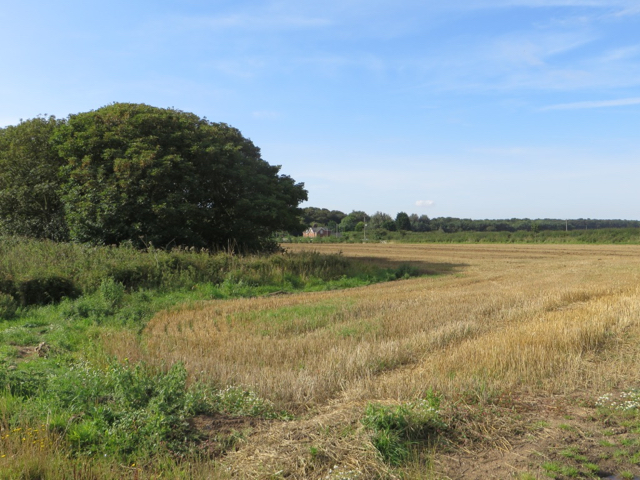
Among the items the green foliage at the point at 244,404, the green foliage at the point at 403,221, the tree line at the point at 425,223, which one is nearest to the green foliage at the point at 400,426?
the green foliage at the point at 244,404

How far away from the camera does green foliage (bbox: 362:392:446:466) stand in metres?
4.63

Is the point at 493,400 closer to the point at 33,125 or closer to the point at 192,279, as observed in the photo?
the point at 192,279

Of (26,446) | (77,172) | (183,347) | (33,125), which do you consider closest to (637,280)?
(183,347)

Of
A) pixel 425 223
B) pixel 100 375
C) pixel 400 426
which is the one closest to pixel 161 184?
pixel 100 375

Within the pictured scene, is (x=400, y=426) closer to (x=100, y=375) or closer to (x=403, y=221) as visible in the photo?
(x=100, y=375)

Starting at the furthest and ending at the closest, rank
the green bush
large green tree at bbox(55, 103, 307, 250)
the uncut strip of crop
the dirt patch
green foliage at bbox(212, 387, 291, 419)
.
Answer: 1. large green tree at bbox(55, 103, 307, 250)
2. the green bush
3. the uncut strip of crop
4. green foliage at bbox(212, 387, 291, 419)
5. the dirt patch

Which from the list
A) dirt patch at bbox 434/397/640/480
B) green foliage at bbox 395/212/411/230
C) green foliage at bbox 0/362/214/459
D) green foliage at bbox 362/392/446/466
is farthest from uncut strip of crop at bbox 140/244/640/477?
green foliage at bbox 395/212/411/230

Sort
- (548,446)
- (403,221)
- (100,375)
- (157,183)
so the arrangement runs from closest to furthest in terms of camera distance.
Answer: (548,446)
(100,375)
(157,183)
(403,221)

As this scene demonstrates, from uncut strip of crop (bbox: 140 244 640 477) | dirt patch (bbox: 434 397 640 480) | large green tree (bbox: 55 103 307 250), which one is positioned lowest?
dirt patch (bbox: 434 397 640 480)

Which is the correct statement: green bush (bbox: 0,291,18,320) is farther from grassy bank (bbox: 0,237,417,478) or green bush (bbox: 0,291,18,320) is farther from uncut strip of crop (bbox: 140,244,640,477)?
uncut strip of crop (bbox: 140,244,640,477)

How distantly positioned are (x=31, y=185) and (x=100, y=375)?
20.9 metres

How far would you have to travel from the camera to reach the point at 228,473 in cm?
432

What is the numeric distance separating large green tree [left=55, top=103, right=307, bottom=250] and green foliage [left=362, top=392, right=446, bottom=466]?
16060mm

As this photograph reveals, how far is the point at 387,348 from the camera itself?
809 cm
